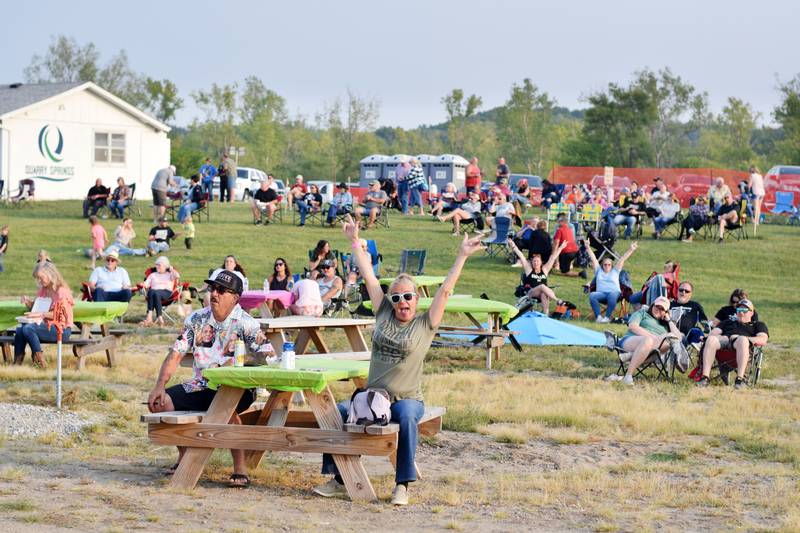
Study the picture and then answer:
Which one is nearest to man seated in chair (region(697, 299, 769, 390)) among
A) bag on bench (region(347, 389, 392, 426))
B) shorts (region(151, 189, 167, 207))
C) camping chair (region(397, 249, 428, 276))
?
bag on bench (region(347, 389, 392, 426))

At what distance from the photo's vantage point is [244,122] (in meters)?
71.2

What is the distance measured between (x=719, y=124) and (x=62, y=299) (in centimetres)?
6524

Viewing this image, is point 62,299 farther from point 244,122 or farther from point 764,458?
point 244,122

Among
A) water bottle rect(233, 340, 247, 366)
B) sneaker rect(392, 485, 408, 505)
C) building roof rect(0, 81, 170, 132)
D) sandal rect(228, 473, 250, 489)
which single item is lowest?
sandal rect(228, 473, 250, 489)

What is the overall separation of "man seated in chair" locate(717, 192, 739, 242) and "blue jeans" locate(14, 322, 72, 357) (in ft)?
57.4

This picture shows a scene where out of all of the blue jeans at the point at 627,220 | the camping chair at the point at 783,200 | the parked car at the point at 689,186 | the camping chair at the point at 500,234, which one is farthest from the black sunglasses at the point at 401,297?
the parked car at the point at 689,186

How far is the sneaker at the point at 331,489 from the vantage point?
22.5 ft

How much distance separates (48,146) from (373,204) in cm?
1179

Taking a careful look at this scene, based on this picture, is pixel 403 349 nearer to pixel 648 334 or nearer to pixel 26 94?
pixel 648 334

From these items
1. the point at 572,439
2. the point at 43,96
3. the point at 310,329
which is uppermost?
the point at 43,96

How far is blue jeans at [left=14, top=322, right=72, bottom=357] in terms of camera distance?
1134 cm

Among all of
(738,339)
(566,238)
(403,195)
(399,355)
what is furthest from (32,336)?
(403,195)

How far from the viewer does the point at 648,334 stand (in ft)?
39.0

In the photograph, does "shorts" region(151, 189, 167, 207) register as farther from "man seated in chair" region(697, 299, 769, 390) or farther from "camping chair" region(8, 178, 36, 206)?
"man seated in chair" region(697, 299, 769, 390)
